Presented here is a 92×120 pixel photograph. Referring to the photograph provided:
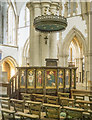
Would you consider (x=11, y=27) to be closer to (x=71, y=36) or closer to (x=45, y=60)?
(x=71, y=36)

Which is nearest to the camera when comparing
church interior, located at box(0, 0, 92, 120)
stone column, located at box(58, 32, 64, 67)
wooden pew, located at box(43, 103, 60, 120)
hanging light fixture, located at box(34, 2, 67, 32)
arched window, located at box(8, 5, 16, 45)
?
wooden pew, located at box(43, 103, 60, 120)

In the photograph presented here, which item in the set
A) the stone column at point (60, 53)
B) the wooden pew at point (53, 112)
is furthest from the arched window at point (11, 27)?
the wooden pew at point (53, 112)

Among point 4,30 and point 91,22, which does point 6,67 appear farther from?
point 91,22

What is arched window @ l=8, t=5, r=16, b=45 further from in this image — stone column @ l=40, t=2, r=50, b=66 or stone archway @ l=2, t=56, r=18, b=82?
stone column @ l=40, t=2, r=50, b=66

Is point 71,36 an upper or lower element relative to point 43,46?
upper

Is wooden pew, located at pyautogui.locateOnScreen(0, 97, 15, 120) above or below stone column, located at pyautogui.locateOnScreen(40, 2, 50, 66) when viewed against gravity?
below

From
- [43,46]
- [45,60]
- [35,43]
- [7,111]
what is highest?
[35,43]

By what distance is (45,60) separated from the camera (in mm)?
9430

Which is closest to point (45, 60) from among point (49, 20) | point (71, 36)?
point (49, 20)

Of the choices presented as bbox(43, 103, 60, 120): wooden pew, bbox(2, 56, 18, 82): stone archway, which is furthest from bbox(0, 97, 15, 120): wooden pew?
bbox(2, 56, 18, 82): stone archway

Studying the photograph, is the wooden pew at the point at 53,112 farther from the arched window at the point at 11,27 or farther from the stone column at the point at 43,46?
the arched window at the point at 11,27

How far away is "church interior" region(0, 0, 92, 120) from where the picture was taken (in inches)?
235

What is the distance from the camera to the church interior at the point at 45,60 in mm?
5980

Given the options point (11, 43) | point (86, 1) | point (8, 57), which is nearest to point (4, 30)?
point (11, 43)
